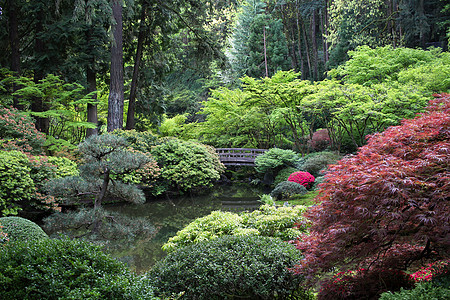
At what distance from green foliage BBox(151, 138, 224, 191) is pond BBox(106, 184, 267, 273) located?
0.78 meters

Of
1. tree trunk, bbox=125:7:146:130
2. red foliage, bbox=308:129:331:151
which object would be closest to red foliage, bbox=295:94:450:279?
tree trunk, bbox=125:7:146:130

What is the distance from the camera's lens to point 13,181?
23.8 feet

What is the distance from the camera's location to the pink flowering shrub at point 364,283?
308 centimetres

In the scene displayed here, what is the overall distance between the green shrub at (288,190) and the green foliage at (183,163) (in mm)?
2732

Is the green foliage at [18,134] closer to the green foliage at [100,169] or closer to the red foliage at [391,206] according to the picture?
the green foliage at [100,169]

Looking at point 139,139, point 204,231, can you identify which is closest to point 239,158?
point 139,139

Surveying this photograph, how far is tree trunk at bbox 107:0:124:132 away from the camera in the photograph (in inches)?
437

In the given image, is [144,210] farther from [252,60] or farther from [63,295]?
[252,60]

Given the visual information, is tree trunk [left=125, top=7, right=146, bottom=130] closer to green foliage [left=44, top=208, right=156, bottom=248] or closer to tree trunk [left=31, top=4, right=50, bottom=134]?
tree trunk [left=31, top=4, right=50, bottom=134]

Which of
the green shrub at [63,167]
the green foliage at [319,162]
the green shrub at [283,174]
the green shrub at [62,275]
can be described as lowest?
the green shrub at [283,174]

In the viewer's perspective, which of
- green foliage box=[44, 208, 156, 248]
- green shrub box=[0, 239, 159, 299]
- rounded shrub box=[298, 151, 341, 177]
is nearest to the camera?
green shrub box=[0, 239, 159, 299]

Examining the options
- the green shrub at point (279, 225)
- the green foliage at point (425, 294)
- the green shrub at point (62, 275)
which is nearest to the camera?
the green shrub at point (62, 275)

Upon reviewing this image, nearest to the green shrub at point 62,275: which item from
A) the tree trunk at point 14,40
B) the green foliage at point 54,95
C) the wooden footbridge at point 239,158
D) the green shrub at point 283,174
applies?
the green foliage at point 54,95

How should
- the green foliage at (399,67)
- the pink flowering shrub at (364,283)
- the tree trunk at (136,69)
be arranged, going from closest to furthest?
the pink flowering shrub at (364,283)
the green foliage at (399,67)
the tree trunk at (136,69)
